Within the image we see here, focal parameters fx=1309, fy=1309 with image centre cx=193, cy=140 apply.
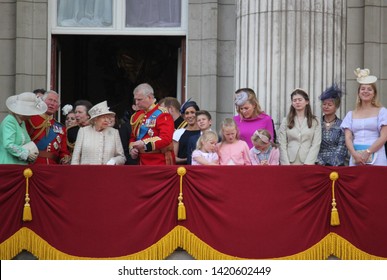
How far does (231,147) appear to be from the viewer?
1608 centimetres

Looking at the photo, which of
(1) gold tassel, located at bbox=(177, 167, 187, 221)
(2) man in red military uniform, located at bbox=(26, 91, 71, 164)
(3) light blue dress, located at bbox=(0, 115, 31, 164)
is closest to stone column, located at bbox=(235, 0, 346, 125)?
(1) gold tassel, located at bbox=(177, 167, 187, 221)

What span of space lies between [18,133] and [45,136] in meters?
0.82

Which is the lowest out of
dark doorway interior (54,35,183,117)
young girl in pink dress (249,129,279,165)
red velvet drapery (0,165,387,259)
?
red velvet drapery (0,165,387,259)

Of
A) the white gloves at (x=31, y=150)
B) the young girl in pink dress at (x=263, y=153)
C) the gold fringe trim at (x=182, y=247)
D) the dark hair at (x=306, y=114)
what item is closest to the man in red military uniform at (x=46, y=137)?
the white gloves at (x=31, y=150)

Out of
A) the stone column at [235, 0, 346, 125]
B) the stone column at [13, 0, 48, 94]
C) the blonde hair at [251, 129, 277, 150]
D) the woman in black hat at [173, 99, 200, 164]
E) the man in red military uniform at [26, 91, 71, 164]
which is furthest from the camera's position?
the stone column at [13, 0, 48, 94]

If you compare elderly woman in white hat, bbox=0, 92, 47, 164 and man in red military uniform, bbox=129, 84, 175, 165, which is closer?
elderly woman in white hat, bbox=0, 92, 47, 164

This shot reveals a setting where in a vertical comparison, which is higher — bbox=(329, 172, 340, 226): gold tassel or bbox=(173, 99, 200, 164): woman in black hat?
bbox=(173, 99, 200, 164): woman in black hat

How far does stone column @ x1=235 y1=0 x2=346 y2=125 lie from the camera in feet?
59.9

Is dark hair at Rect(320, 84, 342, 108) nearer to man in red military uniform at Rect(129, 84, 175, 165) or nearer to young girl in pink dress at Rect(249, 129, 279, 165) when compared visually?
young girl in pink dress at Rect(249, 129, 279, 165)

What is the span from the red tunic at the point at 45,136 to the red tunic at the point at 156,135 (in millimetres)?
1078

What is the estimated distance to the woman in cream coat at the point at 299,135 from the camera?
16.3m

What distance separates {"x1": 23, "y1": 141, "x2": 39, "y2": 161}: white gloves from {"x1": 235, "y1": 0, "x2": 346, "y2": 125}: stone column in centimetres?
366

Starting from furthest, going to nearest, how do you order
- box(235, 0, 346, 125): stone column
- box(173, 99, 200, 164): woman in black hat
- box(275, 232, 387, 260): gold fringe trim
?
box(235, 0, 346, 125): stone column < box(173, 99, 200, 164): woman in black hat < box(275, 232, 387, 260): gold fringe trim
